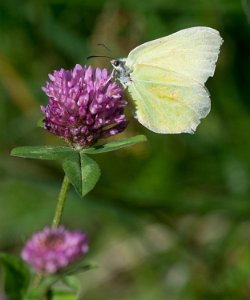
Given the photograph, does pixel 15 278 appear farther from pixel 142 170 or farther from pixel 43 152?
pixel 142 170

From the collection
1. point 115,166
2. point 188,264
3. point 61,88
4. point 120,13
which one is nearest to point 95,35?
point 120,13

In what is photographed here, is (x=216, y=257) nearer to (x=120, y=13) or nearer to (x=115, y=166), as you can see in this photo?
(x=115, y=166)

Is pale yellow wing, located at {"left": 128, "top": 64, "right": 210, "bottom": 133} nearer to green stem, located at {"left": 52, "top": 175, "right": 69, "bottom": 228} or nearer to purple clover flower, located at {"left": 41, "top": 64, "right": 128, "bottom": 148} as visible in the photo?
purple clover flower, located at {"left": 41, "top": 64, "right": 128, "bottom": 148}

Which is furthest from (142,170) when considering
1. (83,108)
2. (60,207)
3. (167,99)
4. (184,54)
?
(60,207)

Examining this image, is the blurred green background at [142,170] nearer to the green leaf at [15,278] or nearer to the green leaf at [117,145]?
the green leaf at [15,278]

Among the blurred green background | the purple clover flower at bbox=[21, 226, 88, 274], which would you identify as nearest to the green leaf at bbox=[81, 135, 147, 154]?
the purple clover flower at bbox=[21, 226, 88, 274]

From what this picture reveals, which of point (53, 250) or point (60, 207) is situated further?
point (53, 250)

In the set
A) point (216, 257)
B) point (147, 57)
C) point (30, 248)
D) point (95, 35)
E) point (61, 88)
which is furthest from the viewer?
point (95, 35)
